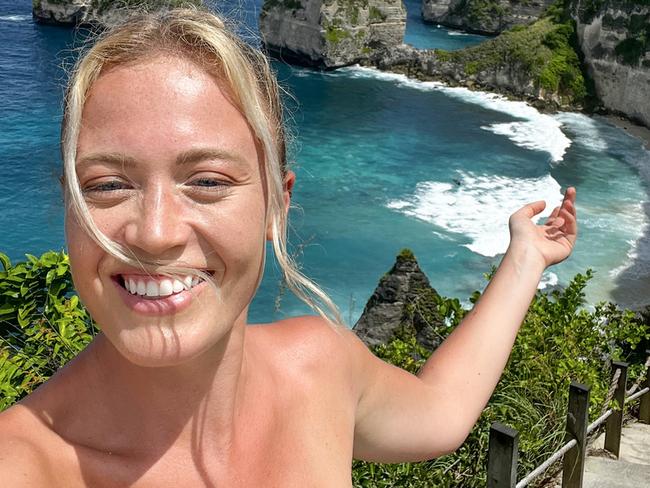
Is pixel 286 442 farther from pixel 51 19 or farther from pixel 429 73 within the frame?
pixel 51 19

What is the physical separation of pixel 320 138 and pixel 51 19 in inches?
1485

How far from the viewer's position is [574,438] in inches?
173

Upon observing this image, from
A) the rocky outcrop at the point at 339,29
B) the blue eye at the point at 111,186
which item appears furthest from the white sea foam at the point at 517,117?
the blue eye at the point at 111,186

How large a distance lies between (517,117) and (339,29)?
16060mm

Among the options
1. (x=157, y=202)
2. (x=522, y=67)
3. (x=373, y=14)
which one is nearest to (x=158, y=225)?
(x=157, y=202)

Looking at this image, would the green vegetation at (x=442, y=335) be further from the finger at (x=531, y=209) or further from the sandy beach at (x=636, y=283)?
the sandy beach at (x=636, y=283)

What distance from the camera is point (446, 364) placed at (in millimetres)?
2018

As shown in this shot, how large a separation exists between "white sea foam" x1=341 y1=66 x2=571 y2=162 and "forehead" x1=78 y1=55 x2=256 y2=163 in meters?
35.6

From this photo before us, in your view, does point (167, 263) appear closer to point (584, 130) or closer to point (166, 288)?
point (166, 288)

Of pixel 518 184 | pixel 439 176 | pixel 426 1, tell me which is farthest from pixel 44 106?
pixel 426 1

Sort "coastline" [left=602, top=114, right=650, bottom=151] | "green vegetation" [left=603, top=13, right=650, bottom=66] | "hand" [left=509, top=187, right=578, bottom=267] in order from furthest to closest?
"green vegetation" [left=603, top=13, right=650, bottom=66] < "coastline" [left=602, top=114, right=650, bottom=151] < "hand" [left=509, top=187, right=578, bottom=267]

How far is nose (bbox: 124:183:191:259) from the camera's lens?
1.26m

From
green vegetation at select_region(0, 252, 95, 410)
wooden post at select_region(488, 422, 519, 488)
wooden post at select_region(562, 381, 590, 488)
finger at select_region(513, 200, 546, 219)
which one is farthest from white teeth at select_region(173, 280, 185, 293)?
wooden post at select_region(562, 381, 590, 488)

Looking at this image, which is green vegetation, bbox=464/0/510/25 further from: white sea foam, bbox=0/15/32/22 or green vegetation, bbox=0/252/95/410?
green vegetation, bbox=0/252/95/410
